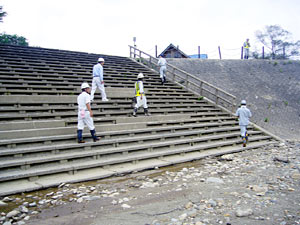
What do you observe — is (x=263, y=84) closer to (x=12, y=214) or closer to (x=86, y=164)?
(x=86, y=164)

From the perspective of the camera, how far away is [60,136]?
707 cm

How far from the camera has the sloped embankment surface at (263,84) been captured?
15.9 metres

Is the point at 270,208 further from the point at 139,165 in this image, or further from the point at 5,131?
the point at 5,131

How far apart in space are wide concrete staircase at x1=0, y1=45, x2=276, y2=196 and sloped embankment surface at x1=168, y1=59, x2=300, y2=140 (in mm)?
4443

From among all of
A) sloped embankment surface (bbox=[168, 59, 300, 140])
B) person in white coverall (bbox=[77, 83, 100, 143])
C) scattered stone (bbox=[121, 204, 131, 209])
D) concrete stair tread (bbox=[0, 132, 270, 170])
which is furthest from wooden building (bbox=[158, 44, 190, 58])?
scattered stone (bbox=[121, 204, 131, 209])

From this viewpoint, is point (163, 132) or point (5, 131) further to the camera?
point (163, 132)

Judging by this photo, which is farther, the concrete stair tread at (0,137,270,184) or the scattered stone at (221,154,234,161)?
the scattered stone at (221,154,234,161)

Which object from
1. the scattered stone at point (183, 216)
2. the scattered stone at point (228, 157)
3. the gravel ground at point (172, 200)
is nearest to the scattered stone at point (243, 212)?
the gravel ground at point (172, 200)

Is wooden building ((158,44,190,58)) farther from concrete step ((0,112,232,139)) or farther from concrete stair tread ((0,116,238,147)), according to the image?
concrete step ((0,112,232,139))

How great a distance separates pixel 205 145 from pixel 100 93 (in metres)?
4.81

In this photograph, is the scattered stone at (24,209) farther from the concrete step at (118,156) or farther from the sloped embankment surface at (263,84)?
the sloped embankment surface at (263,84)

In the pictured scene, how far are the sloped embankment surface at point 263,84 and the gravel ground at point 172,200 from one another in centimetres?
919

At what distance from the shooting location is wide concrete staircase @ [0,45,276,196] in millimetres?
6113

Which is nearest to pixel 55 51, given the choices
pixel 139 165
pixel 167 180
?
pixel 139 165
